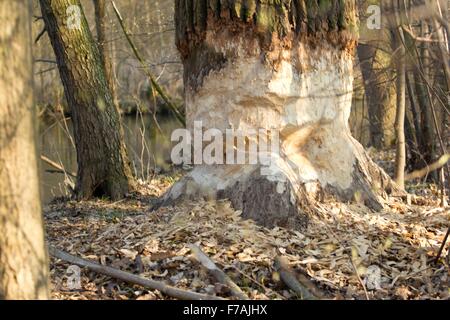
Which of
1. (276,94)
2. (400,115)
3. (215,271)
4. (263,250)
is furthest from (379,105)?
(215,271)

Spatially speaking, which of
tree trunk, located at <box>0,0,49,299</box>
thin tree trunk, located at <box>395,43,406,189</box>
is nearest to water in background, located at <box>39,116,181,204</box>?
thin tree trunk, located at <box>395,43,406,189</box>

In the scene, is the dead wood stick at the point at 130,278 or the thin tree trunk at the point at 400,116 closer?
the dead wood stick at the point at 130,278

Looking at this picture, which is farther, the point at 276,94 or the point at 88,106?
the point at 88,106

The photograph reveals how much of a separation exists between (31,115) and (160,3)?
14.0m

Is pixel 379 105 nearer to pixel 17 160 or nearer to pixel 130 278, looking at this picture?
pixel 130 278

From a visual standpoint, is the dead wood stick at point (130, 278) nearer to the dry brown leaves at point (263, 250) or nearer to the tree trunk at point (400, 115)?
the dry brown leaves at point (263, 250)

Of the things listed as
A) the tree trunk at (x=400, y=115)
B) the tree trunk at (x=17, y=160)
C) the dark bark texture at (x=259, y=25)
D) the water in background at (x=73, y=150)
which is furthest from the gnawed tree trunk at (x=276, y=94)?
the water in background at (x=73, y=150)

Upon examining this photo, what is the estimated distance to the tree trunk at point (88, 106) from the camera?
8.16 metres

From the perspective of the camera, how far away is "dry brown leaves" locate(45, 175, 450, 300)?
480 centimetres

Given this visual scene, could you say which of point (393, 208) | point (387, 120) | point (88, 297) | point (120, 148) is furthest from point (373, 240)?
point (387, 120)

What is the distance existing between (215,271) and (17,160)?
1895 mm

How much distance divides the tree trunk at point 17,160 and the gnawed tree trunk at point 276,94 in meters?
2.69

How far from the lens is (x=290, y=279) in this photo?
4.77 metres

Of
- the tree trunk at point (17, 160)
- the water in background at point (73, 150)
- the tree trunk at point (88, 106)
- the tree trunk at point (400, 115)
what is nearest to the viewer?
the tree trunk at point (17, 160)
